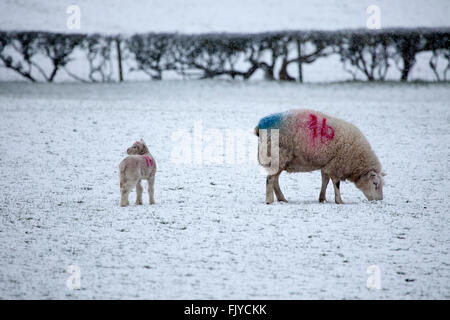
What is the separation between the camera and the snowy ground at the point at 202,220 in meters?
5.65

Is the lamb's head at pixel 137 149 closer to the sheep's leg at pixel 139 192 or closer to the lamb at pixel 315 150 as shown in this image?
the sheep's leg at pixel 139 192

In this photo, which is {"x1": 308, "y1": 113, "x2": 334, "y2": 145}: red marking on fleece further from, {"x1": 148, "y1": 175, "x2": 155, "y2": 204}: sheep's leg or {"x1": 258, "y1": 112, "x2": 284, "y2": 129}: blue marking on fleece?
{"x1": 148, "y1": 175, "x2": 155, "y2": 204}: sheep's leg

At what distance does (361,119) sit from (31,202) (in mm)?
8354

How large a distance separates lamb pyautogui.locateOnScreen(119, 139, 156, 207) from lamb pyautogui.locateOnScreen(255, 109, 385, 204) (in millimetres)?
1480

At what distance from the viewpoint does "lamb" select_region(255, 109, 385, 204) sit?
8266mm

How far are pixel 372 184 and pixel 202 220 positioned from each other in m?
2.51

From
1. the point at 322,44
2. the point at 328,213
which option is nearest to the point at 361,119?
the point at 322,44

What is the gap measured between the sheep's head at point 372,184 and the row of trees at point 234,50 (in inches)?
418

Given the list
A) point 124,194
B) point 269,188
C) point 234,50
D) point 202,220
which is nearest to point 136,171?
point 124,194

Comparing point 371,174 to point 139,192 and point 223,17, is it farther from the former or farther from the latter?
point 223,17

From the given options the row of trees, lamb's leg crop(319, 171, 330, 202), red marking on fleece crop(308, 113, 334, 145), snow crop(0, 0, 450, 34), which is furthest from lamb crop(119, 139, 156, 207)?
snow crop(0, 0, 450, 34)
